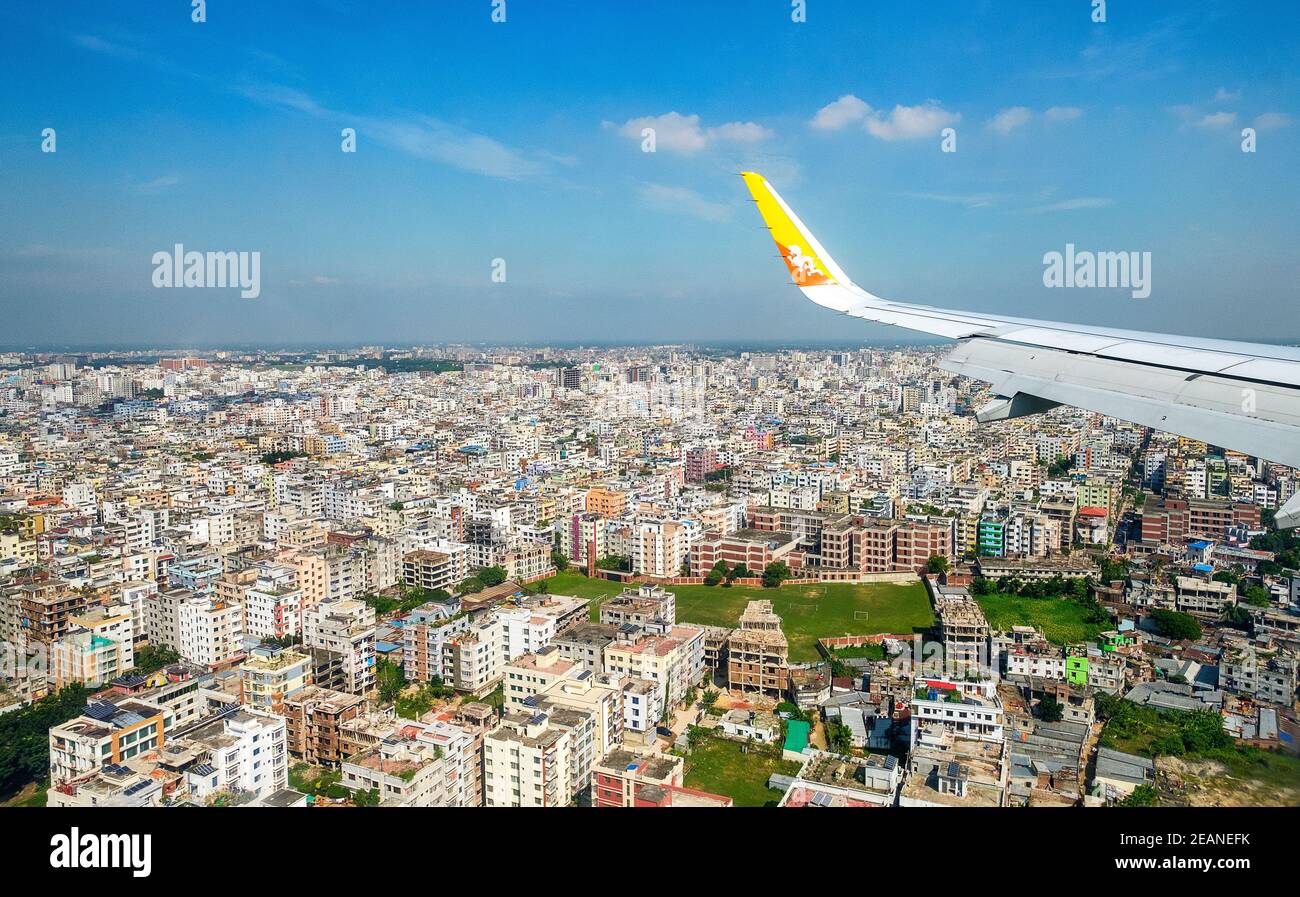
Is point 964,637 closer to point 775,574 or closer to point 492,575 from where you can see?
point 775,574

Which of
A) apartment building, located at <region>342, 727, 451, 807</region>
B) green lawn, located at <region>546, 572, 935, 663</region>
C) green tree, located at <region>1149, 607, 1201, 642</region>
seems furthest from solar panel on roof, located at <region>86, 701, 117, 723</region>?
green tree, located at <region>1149, 607, 1201, 642</region>

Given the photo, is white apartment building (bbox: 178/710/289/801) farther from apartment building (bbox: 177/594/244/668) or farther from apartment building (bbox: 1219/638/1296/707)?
apartment building (bbox: 1219/638/1296/707)

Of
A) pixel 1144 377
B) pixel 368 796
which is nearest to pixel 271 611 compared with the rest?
pixel 368 796

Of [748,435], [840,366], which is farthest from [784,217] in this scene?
[840,366]

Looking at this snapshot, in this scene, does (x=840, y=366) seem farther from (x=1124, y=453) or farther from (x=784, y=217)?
(x=784, y=217)

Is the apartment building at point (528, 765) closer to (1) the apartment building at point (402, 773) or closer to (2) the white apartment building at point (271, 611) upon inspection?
(1) the apartment building at point (402, 773)
